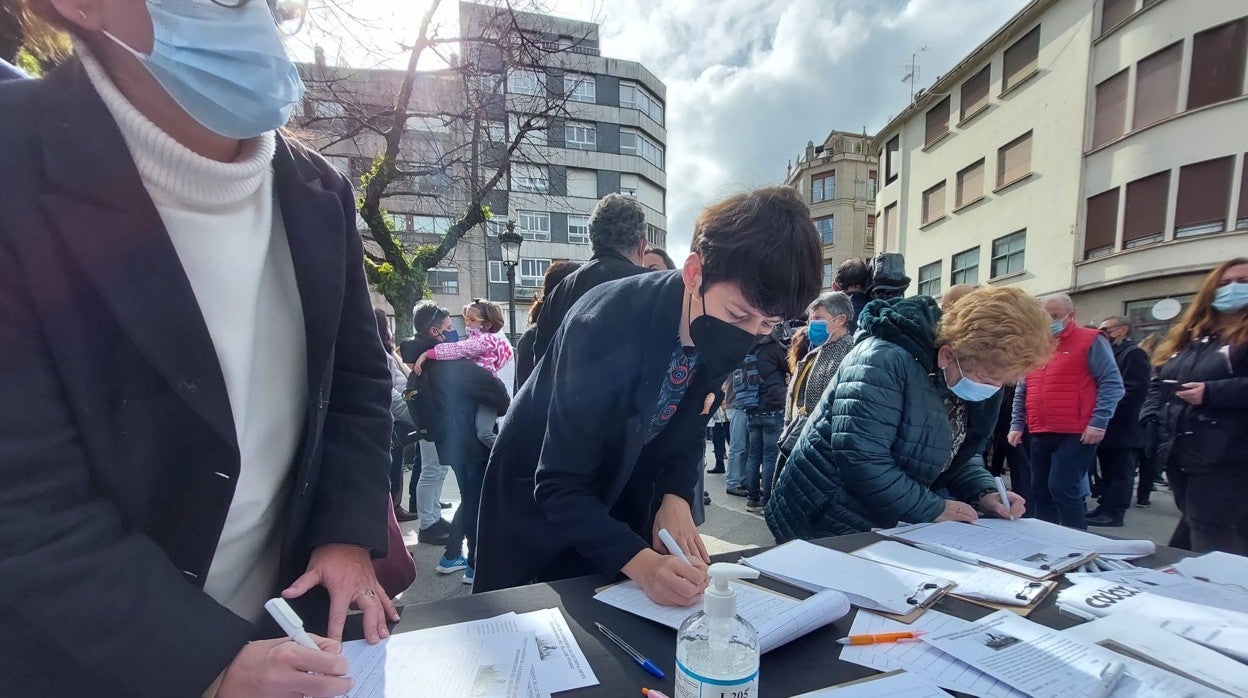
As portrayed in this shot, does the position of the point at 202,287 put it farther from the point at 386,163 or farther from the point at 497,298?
the point at 497,298

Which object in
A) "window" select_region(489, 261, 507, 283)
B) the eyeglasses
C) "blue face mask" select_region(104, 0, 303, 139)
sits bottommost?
"blue face mask" select_region(104, 0, 303, 139)

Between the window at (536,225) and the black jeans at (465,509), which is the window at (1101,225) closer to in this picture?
the black jeans at (465,509)

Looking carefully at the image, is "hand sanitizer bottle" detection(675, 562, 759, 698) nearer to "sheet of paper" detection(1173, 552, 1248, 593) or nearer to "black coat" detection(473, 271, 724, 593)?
"black coat" detection(473, 271, 724, 593)

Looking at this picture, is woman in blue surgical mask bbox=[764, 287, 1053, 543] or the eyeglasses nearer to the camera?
the eyeglasses

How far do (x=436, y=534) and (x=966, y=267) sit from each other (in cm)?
1606

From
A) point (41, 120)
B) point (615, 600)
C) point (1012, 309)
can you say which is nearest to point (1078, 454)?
point (1012, 309)

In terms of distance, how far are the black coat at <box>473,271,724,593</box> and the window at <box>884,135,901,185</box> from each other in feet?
64.7

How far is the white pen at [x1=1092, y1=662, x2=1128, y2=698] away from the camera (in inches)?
32.0

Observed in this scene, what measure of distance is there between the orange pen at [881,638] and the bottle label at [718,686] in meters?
0.37

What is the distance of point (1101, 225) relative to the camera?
11.0m

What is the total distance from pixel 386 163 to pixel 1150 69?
47.5 ft

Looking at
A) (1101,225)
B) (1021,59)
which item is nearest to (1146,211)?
(1101,225)

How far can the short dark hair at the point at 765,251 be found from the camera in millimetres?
1139

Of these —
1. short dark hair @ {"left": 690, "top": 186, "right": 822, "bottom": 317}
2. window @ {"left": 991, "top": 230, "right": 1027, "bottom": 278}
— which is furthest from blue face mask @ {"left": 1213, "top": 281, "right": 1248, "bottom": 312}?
window @ {"left": 991, "top": 230, "right": 1027, "bottom": 278}
